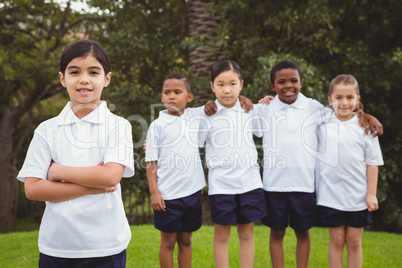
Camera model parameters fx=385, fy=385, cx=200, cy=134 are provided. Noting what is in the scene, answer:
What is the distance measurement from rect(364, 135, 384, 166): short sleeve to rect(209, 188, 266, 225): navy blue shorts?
998 millimetres

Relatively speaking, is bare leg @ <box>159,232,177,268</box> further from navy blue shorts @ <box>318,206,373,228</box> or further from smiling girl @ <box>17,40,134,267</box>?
navy blue shorts @ <box>318,206,373,228</box>

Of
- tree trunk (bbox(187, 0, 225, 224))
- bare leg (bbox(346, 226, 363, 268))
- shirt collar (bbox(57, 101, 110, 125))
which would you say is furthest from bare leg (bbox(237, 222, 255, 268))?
tree trunk (bbox(187, 0, 225, 224))

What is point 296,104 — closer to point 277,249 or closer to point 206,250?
point 277,249

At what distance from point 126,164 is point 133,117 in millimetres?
5703

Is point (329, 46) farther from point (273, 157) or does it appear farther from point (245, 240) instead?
point (245, 240)

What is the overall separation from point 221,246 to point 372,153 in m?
1.56

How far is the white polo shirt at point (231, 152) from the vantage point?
11.1ft

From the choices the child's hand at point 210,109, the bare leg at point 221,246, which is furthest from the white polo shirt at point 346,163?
the child's hand at point 210,109

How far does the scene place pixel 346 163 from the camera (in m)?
3.36

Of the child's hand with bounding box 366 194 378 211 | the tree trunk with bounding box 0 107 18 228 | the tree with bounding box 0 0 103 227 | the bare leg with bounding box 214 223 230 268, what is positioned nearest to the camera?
the child's hand with bounding box 366 194 378 211

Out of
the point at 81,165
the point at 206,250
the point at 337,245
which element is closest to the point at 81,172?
the point at 81,165

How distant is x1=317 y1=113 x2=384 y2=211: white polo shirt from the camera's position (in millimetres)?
3344

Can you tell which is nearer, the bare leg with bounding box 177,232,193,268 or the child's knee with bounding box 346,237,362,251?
the child's knee with bounding box 346,237,362,251

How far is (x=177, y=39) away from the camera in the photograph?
339 inches
